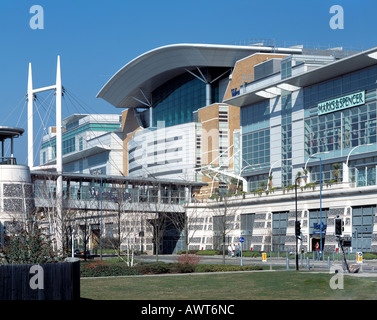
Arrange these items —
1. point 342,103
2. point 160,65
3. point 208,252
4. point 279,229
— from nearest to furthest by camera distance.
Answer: point 342,103 → point 279,229 → point 208,252 → point 160,65

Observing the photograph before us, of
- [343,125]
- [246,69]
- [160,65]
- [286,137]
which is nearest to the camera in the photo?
[343,125]

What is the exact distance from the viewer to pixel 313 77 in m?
85.3

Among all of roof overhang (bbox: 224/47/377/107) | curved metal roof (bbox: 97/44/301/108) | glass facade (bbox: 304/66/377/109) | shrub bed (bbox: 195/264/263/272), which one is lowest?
shrub bed (bbox: 195/264/263/272)

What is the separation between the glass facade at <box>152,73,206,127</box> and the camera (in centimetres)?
13638

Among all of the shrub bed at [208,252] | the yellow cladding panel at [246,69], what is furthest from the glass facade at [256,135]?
the shrub bed at [208,252]

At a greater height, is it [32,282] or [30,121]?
[30,121]

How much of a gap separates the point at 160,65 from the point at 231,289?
10892cm

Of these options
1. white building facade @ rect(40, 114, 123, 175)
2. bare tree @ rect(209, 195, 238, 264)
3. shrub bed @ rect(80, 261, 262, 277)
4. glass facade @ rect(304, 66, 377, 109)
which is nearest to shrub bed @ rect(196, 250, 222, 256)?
bare tree @ rect(209, 195, 238, 264)

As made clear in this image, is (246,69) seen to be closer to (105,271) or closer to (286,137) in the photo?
(286,137)

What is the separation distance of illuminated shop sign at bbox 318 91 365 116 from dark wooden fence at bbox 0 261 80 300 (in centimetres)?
6108

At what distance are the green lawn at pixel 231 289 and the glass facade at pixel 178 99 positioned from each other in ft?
323

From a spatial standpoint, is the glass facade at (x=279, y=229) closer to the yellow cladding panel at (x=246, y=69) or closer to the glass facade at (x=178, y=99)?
the yellow cladding panel at (x=246, y=69)

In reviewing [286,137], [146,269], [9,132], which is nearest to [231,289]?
[146,269]

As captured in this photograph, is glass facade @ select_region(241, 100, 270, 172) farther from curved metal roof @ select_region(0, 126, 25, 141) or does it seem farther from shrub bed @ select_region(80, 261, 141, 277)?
shrub bed @ select_region(80, 261, 141, 277)
